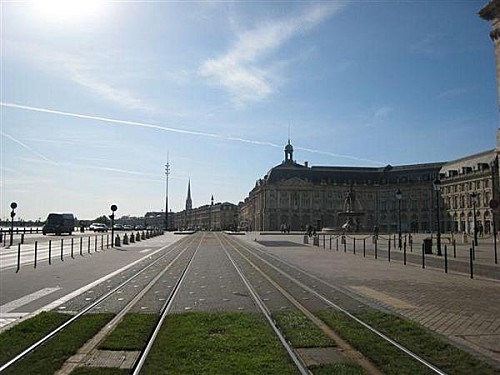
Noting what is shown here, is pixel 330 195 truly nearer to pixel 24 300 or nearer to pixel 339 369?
pixel 24 300

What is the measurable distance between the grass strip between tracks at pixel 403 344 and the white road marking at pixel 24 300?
717cm

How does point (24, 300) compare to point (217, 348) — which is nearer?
point (217, 348)

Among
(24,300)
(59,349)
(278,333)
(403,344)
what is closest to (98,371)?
(59,349)

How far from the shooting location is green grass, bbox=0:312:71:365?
7332 mm

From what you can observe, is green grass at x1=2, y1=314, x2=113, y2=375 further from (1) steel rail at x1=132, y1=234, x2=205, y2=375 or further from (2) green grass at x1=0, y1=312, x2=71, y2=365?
(1) steel rail at x1=132, y1=234, x2=205, y2=375

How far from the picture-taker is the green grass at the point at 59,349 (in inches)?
253

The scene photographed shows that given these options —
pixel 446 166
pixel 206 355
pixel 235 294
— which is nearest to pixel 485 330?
pixel 206 355

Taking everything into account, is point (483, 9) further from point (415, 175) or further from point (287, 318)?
point (415, 175)

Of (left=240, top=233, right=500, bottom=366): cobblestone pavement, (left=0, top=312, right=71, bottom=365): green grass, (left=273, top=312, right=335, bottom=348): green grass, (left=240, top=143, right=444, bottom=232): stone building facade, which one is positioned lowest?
(left=240, top=233, right=500, bottom=366): cobblestone pavement

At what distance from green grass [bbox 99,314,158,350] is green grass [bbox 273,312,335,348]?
2.41m

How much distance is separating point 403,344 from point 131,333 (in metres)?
4.51

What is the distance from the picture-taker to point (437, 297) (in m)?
12.9

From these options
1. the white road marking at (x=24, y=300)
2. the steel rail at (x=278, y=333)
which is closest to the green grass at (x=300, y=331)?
the steel rail at (x=278, y=333)

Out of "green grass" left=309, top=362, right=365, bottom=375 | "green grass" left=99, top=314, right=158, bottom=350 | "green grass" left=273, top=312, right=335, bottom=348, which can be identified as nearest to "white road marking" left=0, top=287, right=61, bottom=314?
"green grass" left=99, top=314, right=158, bottom=350
